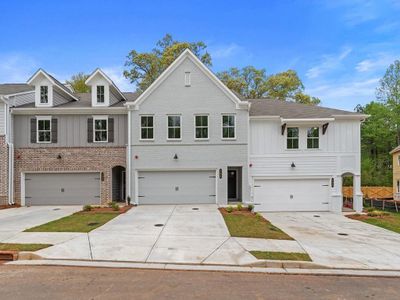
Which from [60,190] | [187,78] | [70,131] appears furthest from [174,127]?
[60,190]

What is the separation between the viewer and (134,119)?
1738cm

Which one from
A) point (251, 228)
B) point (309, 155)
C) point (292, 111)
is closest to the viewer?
point (251, 228)

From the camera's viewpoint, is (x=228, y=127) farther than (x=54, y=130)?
No

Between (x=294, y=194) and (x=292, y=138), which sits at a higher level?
(x=292, y=138)

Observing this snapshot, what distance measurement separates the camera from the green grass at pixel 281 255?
7346mm

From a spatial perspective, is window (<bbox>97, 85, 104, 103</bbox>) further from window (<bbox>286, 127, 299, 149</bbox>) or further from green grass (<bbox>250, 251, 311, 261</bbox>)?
green grass (<bbox>250, 251, 311, 261</bbox>)

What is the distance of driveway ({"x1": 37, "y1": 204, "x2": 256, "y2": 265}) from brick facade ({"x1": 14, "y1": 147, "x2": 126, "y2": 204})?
523cm

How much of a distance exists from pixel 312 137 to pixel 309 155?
1126 millimetres

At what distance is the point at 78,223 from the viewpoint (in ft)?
37.8

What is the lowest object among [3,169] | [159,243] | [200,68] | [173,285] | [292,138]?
[159,243]

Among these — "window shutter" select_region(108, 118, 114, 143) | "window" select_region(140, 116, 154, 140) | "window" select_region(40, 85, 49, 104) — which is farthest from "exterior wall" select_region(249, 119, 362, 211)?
"window" select_region(40, 85, 49, 104)

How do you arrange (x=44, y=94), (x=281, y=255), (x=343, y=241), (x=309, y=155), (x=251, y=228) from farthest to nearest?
1. (x=44, y=94)
2. (x=309, y=155)
3. (x=251, y=228)
4. (x=343, y=241)
5. (x=281, y=255)

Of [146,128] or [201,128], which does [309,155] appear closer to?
[201,128]

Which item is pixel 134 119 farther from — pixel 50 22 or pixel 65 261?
pixel 65 261
